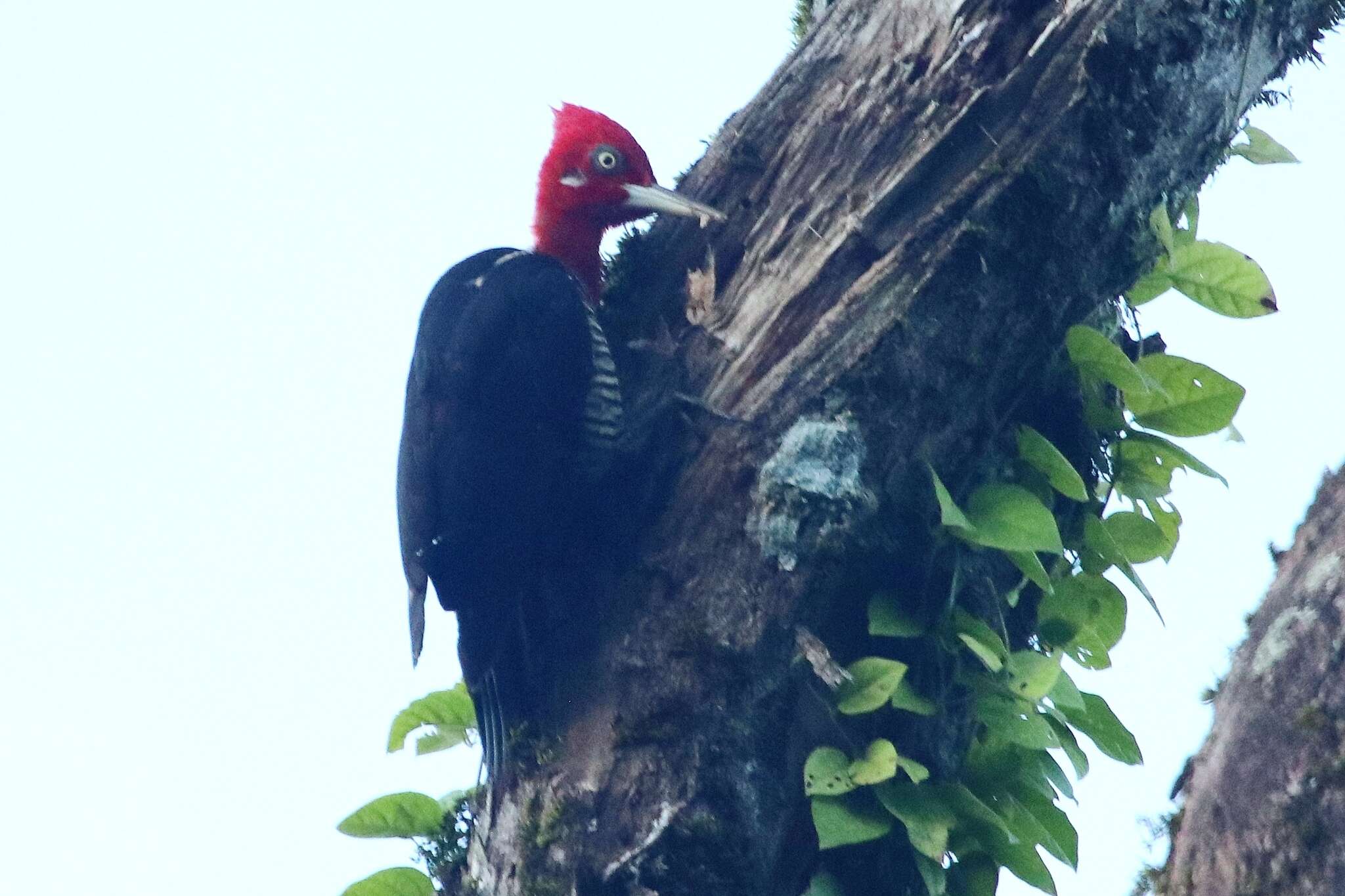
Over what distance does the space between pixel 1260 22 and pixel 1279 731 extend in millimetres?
1759

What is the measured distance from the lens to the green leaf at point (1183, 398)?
307 cm

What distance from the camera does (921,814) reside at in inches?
109

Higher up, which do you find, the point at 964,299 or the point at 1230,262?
the point at 1230,262

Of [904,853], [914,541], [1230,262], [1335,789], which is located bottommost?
[904,853]

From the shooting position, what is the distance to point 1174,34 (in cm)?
288

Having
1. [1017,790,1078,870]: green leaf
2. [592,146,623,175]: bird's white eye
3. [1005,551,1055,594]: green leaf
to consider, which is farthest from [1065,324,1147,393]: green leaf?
[592,146,623,175]: bird's white eye

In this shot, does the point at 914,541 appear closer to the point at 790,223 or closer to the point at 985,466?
the point at 985,466

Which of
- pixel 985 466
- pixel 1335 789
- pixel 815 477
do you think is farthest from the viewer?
pixel 985 466

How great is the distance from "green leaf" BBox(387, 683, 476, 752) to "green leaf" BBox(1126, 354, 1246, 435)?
5.40ft

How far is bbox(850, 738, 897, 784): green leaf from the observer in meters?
2.70

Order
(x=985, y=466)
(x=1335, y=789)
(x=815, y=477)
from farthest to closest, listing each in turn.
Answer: (x=985, y=466)
(x=815, y=477)
(x=1335, y=789)

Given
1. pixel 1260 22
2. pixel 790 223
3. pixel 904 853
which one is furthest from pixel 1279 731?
pixel 1260 22

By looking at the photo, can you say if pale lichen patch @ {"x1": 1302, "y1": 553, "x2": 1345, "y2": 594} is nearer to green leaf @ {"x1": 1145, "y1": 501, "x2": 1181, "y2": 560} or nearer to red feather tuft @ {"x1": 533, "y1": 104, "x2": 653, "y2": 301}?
green leaf @ {"x1": 1145, "y1": 501, "x2": 1181, "y2": 560}

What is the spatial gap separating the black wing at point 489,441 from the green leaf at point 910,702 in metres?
0.83
